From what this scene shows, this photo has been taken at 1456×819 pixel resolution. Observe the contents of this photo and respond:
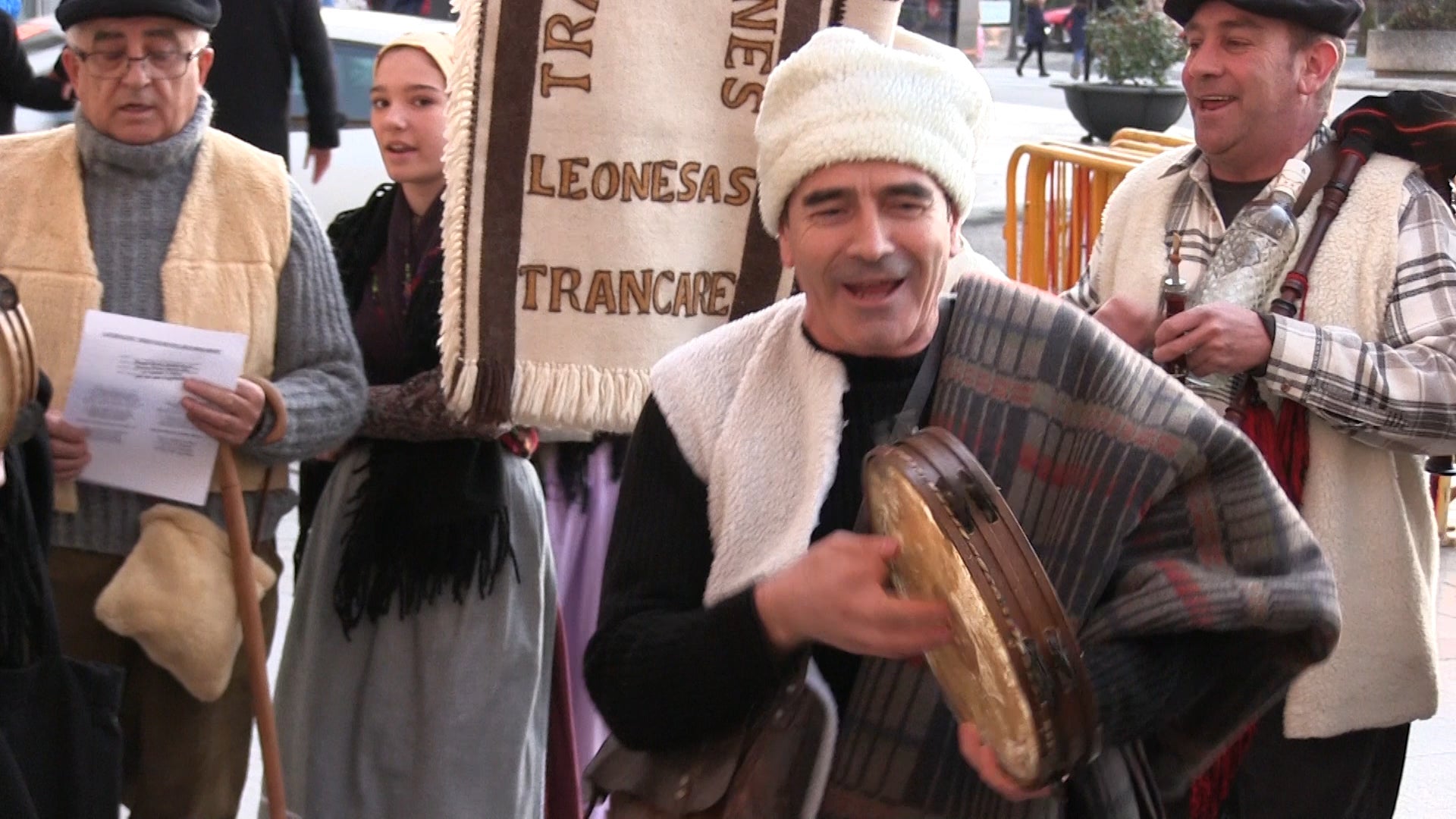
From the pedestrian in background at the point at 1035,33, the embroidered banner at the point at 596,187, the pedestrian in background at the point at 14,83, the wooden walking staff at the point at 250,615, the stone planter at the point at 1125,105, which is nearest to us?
the embroidered banner at the point at 596,187

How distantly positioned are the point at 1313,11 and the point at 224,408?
2003mm

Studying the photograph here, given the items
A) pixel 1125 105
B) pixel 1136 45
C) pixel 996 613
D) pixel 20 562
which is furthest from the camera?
pixel 1125 105

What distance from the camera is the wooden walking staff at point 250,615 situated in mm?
3221

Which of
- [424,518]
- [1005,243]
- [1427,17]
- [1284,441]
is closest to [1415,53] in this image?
[1427,17]

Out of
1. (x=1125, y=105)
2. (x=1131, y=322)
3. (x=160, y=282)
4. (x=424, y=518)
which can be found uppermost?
(x=1131, y=322)

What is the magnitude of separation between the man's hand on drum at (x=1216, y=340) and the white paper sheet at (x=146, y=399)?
1.61m

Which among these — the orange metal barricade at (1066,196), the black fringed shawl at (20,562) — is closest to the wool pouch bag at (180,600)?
the black fringed shawl at (20,562)

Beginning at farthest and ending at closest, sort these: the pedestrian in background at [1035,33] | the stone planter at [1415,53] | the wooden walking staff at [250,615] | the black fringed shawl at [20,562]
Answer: the pedestrian in background at [1035,33]
the stone planter at [1415,53]
the wooden walking staff at [250,615]
the black fringed shawl at [20,562]

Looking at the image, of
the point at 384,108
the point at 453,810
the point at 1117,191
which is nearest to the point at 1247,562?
the point at 1117,191

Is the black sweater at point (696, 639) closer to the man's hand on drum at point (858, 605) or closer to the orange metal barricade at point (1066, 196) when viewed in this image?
the man's hand on drum at point (858, 605)

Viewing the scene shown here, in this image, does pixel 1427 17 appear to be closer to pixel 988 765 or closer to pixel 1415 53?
pixel 1415 53

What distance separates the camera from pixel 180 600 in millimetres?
3180

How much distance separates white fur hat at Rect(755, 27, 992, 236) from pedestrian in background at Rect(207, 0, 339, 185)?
168 inches

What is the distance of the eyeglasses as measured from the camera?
3.24 m
